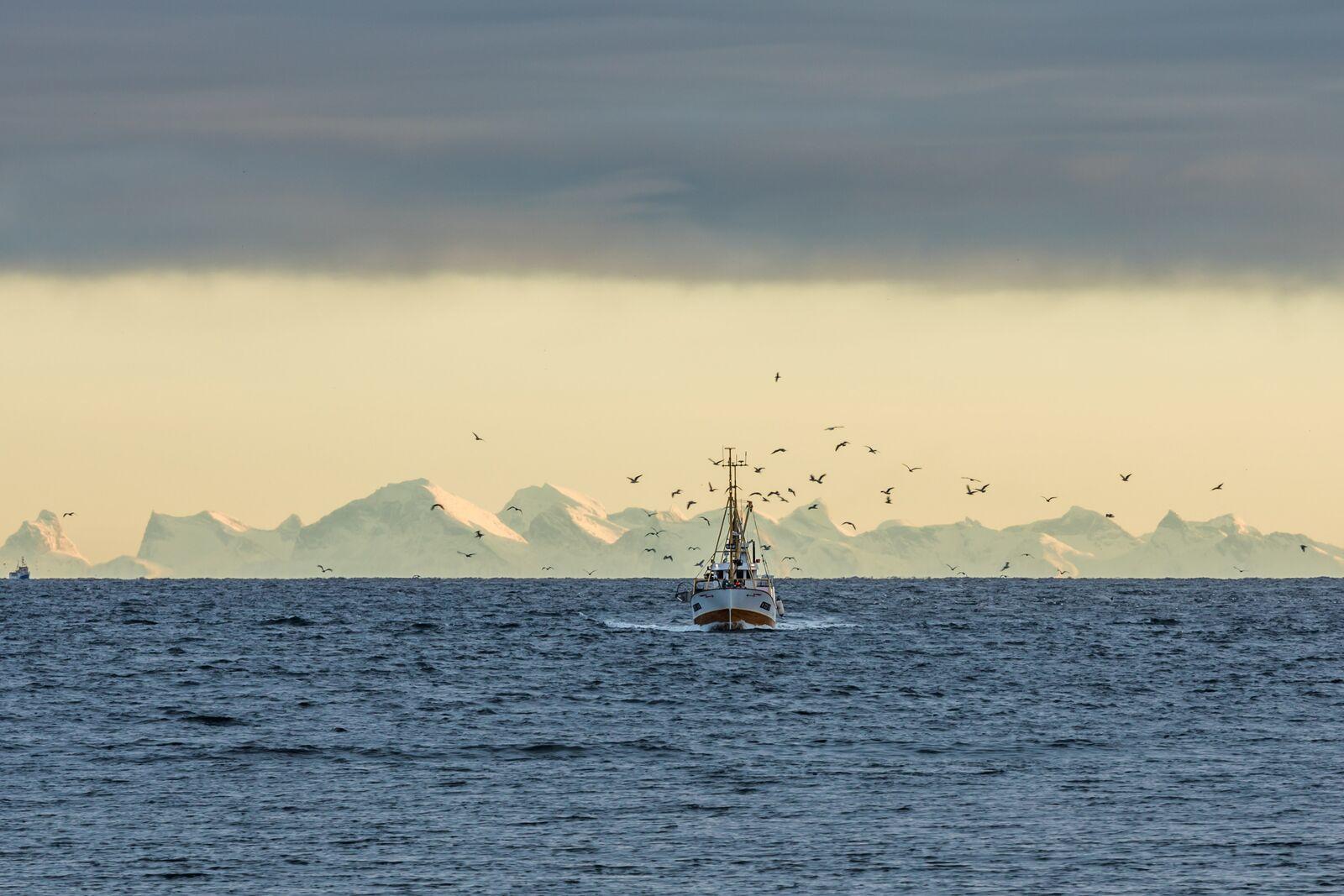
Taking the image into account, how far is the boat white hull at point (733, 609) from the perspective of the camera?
151m

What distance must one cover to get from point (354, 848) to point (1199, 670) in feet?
276

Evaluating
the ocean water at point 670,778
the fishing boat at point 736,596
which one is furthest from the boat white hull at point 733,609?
the ocean water at point 670,778

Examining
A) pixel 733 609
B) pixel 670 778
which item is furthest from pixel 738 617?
pixel 670 778

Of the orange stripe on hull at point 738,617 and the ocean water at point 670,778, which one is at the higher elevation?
the orange stripe on hull at point 738,617

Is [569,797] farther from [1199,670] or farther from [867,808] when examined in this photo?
[1199,670]

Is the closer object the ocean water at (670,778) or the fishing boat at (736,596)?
the ocean water at (670,778)

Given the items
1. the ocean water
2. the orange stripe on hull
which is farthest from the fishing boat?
the ocean water

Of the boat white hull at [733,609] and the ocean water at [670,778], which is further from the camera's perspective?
the boat white hull at [733,609]

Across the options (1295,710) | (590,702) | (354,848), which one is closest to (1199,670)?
(1295,710)

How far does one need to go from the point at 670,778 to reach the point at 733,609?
88839mm

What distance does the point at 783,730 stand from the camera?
78.9 meters

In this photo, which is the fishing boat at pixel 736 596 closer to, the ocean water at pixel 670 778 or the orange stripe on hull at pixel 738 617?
the orange stripe on hull at pixel 738 617

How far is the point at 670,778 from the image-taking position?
63719 millimetres

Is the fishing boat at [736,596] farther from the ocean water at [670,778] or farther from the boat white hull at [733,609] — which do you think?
the ocean water at [670,778]
